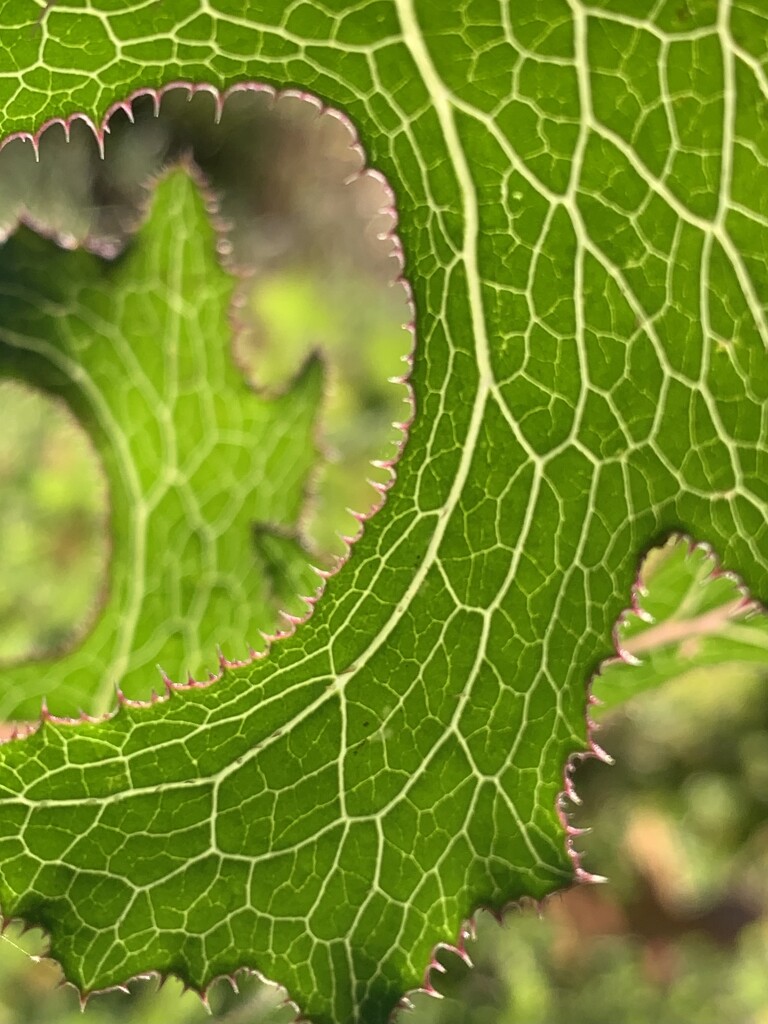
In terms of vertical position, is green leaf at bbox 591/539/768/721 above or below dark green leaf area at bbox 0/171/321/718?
above

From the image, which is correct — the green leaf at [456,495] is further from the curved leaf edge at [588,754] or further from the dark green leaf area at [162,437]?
the dark green leaf area at [162,437]

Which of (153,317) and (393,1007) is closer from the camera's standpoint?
(393,1007)

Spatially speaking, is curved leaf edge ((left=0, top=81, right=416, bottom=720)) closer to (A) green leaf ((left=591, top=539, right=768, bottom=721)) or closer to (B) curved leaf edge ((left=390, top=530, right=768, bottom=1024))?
(B) curved leaf edge ((left=390, top=530, right=768, bottom=1024))

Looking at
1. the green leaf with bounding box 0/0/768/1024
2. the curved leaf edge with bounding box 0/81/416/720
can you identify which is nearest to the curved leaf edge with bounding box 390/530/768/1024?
the green leaf with bounding box 0/0/768/1024

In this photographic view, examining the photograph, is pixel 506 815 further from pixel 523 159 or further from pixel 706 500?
pixel 523 159

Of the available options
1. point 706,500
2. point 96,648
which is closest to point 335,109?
point 706,500

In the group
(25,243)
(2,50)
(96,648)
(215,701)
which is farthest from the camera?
(96,648)
